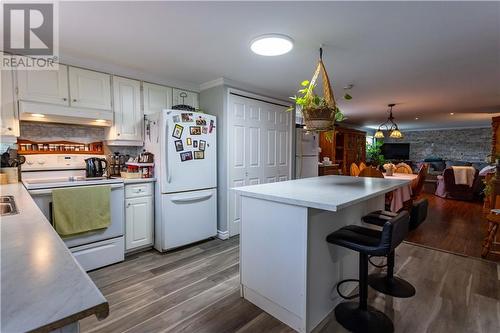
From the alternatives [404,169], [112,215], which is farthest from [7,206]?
[404,169]

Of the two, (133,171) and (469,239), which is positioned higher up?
(133,171)

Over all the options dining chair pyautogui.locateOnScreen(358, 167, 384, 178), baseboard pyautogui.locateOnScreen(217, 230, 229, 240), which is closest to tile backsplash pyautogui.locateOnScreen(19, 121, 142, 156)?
baseboard pyautogui.locateOnScreen(217, 230, 229, 240)

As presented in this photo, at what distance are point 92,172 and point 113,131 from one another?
522 millimetres

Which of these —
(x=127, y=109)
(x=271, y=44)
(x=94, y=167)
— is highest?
(x=271, y=44)

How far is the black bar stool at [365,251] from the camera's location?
4.89ft

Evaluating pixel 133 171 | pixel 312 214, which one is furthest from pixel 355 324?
pixel 133 171

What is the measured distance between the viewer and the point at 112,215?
262 centimetres

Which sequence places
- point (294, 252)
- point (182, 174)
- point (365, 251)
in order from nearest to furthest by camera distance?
point (365, 251) → point (294, 252) → point (182, 174)

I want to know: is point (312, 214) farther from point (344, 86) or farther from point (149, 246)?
point (344, 86)

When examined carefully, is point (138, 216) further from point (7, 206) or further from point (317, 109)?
point (317, 109)

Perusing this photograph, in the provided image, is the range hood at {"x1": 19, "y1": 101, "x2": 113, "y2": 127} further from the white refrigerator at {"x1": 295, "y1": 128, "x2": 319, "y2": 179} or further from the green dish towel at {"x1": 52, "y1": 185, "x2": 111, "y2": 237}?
the white refrigerator at {"x1": 295, "y1": 128, "x2": 319, "y2": 179}

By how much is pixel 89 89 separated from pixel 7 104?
0.69m

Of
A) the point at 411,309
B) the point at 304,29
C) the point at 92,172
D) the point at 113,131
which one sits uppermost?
the point at 304,29

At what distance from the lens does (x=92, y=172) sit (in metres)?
2.78
